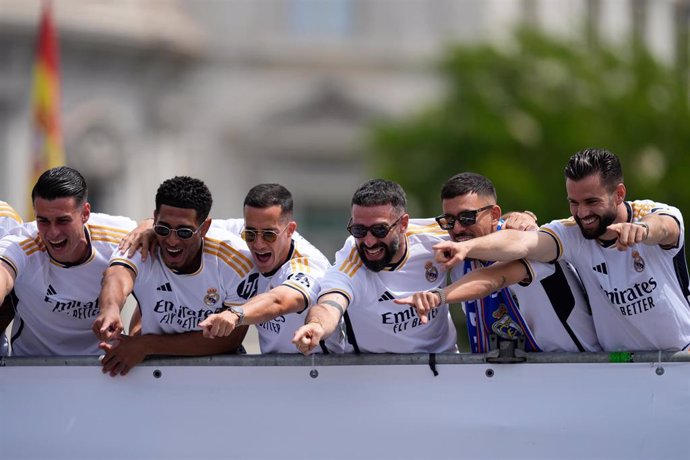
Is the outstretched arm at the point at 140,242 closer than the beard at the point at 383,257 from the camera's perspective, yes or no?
No

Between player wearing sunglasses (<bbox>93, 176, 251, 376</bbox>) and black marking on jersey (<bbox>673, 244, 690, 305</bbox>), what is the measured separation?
86.0 inches

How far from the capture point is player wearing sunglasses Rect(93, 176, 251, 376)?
6.77 m

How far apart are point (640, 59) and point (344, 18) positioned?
10.8 m

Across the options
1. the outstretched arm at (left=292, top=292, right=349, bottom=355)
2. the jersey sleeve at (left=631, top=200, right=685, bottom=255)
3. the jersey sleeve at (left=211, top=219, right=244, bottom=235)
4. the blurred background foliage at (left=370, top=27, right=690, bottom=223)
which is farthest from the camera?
the blurred background foliage at (left=370, top=27, right=690, bottom=223)

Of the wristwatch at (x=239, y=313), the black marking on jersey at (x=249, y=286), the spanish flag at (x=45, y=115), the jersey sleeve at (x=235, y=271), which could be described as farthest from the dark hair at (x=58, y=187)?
the spanish flag at (x=45, y=115)

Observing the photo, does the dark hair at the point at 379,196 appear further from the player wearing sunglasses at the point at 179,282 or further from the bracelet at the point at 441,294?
the player wearing sunglasses at the point at 179,282

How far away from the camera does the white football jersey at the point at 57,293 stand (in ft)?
23.3

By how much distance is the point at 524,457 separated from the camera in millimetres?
6426

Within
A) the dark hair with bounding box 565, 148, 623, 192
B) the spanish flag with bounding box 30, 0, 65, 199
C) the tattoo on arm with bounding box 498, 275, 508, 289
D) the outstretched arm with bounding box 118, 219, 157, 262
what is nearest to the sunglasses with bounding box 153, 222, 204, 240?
the outstretched arm with bounding box 118, 219, 157, 262

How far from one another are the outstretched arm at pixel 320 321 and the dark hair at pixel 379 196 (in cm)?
49

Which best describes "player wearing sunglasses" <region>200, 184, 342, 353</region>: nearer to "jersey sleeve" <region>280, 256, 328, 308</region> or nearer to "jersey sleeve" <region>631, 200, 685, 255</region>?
"jersey sleeve" <region>280, 256, 328, 308</region>

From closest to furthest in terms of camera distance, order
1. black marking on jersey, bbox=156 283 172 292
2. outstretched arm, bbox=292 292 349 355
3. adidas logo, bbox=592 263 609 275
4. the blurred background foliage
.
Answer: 1. outstretched arm, bbox=292 292 349 355
2. adidas logo, bbox=592 263 609 275
3. black marking on jersey, bbox=156 283 172 292
4. the blurred background foliage

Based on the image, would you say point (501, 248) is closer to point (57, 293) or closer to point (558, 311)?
point (558, 311)

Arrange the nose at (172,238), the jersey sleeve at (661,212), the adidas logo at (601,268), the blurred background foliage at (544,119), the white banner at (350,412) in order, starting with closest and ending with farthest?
the white banner at (350,412)
the jersey sleeve at (661,212)
the adidas logo at (601,268)
the nose at (172,238)
the blurred background foliage at (544,119)
